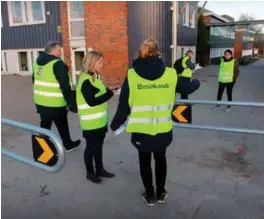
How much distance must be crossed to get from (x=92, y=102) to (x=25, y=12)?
46.7 ft

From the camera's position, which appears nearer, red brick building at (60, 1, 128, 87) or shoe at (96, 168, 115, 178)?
shoe at (96, 168, 115, 178)

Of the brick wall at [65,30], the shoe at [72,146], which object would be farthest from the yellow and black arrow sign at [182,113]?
the brick wall at [65,30]

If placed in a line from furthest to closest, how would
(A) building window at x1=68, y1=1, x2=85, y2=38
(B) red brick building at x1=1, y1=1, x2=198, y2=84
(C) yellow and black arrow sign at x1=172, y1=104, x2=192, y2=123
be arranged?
(A) building window at x1=68, y1=1, x2=85, y2=38 < (B) red brick building at x1=1, y1=1, x2=198, y2=84 < (C) yellow and black arrow sign at x1=172, y1=104, x2=192, y2=123

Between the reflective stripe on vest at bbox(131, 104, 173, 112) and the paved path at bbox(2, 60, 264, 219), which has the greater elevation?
the reflective stripe on vest at bbox(131, 104, 173, 112)

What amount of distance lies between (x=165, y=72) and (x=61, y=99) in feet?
6.80

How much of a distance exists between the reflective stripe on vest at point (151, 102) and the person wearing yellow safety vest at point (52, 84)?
1.39 meters

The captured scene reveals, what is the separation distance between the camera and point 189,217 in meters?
2.98

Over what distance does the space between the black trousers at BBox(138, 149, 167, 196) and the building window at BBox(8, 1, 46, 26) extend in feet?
43.8

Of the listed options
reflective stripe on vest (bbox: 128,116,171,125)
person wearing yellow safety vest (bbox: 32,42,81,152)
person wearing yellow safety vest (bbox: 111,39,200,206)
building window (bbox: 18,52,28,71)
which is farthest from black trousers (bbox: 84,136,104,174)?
building window (bbox: 18,52,28,71)

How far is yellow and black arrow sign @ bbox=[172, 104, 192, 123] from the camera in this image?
3.63 meters

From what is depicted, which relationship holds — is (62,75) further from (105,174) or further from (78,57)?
(78,57)

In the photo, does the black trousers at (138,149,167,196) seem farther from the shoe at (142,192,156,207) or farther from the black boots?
the black boots

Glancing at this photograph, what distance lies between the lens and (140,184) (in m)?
3.69

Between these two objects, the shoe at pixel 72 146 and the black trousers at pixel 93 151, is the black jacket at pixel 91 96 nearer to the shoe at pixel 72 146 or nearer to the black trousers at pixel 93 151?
the black trousers at pixel 93 151
